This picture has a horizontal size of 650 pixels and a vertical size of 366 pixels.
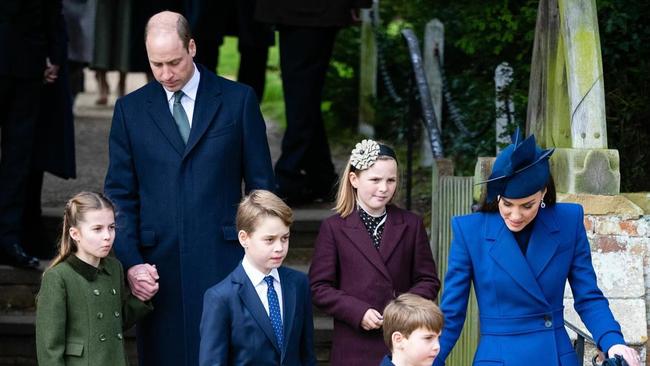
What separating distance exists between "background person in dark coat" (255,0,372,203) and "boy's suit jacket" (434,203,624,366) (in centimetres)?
310

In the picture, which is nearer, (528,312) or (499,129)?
(528,312)

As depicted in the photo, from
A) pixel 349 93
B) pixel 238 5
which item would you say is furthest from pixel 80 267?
pixel 349 93

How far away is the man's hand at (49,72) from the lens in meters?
8.34

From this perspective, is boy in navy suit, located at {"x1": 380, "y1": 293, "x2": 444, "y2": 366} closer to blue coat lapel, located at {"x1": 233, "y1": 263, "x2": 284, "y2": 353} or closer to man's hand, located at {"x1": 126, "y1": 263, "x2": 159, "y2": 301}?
blue coat lapel, located at {"x1": 233, "y1": 263, "x2": 284, "y2": 353}

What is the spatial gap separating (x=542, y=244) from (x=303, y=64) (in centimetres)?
326

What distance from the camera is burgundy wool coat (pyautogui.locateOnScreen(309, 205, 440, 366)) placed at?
6.24 m

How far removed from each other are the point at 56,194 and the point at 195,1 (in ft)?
6.85

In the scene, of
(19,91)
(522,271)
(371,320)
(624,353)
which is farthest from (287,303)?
(19,91)

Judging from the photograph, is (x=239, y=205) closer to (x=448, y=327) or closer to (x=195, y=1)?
(x=448, y=327)

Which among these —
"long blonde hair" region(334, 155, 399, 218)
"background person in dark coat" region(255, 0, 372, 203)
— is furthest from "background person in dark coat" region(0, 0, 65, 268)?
"long blonde hair" region(334, 155, 399, 218)

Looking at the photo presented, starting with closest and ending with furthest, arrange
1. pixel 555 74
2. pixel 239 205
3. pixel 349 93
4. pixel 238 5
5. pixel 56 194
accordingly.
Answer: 1. pixel 239 205
2. pixel 555 74
3. pixel 238 5
4. pixel 56 194
5. pixel 349 93

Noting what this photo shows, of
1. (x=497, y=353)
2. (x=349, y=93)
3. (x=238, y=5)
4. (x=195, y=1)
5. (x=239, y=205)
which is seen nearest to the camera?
(x=497, y=353)

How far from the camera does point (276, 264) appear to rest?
5.72 metres

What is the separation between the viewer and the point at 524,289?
5434mm
